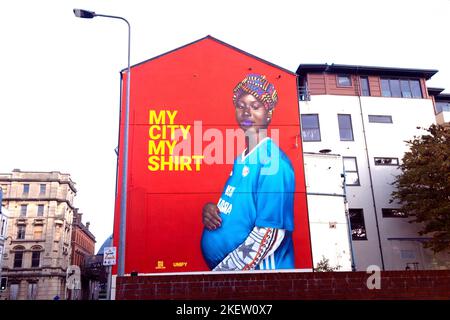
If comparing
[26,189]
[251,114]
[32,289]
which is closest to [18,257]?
[32,289]

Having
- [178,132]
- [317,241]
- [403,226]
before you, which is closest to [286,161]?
[317,241]

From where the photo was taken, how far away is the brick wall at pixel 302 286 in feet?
32.3

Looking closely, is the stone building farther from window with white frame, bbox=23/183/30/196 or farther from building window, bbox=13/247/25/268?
window with white frame, bbox=23/183/30/196

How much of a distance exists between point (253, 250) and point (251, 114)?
8443 millimetres

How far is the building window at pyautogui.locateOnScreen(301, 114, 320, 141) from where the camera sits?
32625 mm

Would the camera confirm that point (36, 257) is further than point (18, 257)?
Yes

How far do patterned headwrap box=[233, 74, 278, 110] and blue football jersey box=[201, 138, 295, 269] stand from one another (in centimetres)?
290

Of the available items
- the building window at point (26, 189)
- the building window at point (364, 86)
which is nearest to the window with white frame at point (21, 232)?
the building window at point (26, 189)

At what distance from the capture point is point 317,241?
2480cm

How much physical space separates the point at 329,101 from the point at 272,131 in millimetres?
10522

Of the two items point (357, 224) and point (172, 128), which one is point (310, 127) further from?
point (172, 128)

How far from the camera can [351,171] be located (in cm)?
3234

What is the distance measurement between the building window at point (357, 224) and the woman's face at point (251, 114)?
11.2 meters

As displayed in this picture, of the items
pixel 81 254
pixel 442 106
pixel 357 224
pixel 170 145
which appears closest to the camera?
pixel 170 145
